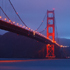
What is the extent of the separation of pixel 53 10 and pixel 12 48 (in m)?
26.3

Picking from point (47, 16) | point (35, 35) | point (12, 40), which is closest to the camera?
point (35, 35)

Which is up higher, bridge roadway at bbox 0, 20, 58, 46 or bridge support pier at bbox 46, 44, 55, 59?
bridge roadway at bbox 0, 20, 58, 46

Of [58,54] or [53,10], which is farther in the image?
[58,54]

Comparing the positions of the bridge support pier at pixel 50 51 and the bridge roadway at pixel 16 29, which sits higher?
the bridge roadway at pixel 16 29

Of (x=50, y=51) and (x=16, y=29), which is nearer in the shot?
(x=16, y=29)

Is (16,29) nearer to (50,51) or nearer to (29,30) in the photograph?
(29,30)

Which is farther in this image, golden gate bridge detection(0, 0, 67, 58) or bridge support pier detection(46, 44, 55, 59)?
bridge support pier detection(46, 44, 55, 59)

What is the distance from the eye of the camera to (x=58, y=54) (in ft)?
183

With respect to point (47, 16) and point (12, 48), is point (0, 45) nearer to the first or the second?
point (12, 48)

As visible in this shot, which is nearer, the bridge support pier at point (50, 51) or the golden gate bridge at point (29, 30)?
the golden gate bridge at point (29, 30)

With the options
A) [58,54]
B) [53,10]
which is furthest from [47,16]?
[58,54]

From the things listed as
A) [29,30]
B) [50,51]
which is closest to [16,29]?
[29,30]

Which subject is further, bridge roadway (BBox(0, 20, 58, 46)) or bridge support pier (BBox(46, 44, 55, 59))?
bridge support pier (BBox(46, 44, 55, 59))

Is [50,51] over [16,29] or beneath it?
beneath
